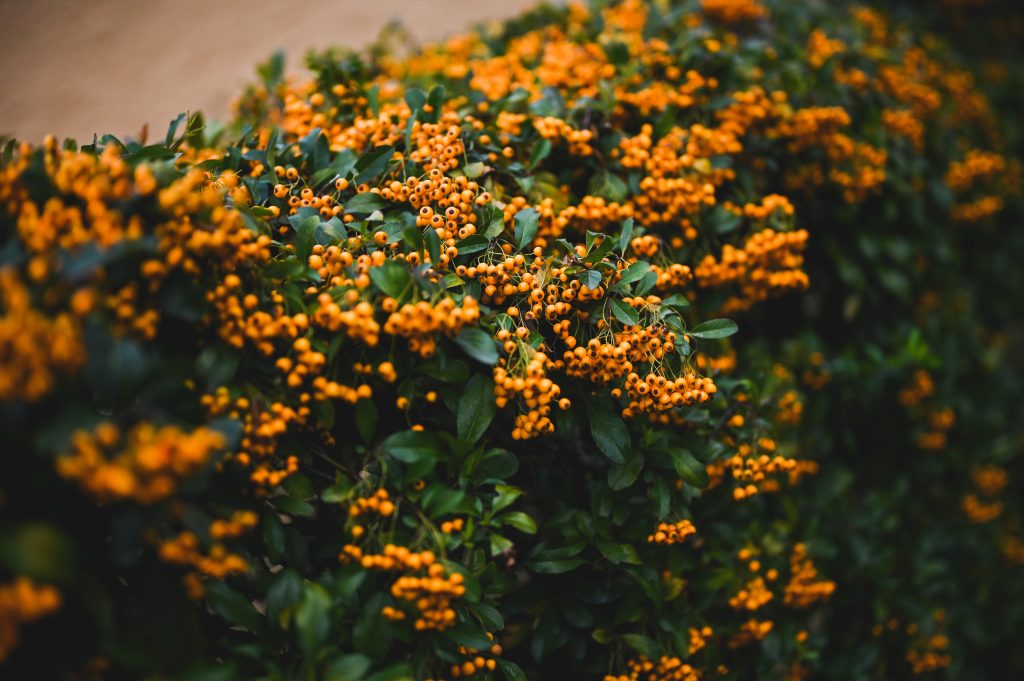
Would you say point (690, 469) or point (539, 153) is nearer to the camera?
point (690, 469)

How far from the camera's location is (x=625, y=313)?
71.0 inches

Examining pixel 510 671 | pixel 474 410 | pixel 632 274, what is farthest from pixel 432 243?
pixel 510 671

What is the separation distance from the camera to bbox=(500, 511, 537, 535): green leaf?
1748 mm

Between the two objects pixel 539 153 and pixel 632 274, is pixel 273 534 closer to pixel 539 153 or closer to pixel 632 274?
pixel 632 274

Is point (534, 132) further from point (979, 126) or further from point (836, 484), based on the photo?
point (979, 126)

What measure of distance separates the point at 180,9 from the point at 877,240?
4.17m

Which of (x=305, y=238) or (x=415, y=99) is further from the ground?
(x=415, y=99)

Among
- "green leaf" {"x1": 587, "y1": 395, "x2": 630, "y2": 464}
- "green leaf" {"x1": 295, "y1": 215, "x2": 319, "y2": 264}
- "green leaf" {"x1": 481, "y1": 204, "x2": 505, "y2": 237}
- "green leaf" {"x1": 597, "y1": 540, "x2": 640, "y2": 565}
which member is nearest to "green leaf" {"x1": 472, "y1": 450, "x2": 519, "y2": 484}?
"green leaf" {"x1": 587, "y1": 395, "x2": 630, "y2": 464}

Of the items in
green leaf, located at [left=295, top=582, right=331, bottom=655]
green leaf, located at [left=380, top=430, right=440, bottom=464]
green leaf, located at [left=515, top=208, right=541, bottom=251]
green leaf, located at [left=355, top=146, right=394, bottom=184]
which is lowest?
green leaf, located at [left=295, top=582, right=331, bottom=655]

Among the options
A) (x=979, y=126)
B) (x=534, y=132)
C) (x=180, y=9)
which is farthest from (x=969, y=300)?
(x=180, y=9)

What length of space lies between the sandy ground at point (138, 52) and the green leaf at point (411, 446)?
323cm

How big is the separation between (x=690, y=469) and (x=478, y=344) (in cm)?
80

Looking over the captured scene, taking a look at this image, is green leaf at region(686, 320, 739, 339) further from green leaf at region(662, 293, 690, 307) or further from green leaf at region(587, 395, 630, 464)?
green leaf at region(587, 395, 630, 464)

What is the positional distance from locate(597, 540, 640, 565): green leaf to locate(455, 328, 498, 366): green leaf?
711 mm
